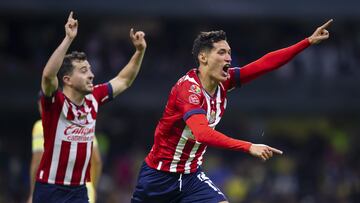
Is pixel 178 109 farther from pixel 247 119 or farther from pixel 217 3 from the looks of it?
pixel 247 119

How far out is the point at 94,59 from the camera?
17.9m

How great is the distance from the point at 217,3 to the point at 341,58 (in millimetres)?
3136

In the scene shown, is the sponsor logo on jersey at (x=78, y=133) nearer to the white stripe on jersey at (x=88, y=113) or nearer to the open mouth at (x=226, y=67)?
the white stripe on jersey at (x=88, y=113)

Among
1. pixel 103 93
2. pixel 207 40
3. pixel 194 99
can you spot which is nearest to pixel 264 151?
pixel 194 99

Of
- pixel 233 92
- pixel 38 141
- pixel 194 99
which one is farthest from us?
pixel 233 92

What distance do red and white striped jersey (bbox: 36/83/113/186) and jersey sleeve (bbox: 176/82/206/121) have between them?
1.15m

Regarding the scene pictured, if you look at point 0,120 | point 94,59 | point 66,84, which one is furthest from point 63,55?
point 0,120

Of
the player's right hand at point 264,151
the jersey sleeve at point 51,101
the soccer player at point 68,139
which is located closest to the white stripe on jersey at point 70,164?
the soccer player at point 68,139

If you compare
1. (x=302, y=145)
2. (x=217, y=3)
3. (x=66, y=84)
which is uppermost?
(x=217, y=3)

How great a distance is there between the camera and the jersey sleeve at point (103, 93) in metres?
8.96

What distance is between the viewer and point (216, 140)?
727cm

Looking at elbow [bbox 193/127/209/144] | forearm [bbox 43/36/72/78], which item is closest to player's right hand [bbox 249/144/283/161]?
elbow [bbox 193/127/209/144]

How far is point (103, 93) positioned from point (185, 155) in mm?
1327

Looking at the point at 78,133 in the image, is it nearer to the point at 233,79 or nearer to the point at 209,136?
the point at 233,79
